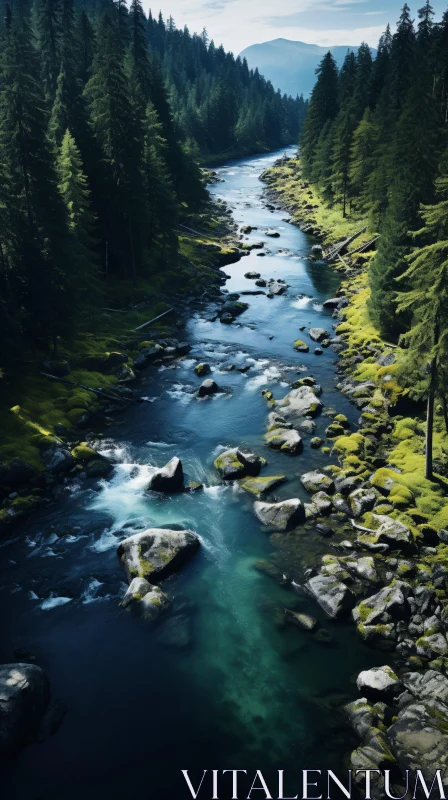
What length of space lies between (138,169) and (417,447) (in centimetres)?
3908

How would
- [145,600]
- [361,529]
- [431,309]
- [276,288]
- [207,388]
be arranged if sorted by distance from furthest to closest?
1. [276,288]
2. [207,388]
3. [361,529]
4. [431,309]
5. [145,600]

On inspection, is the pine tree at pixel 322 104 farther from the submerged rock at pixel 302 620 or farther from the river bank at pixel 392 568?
the submerged rock at pixel 302 620

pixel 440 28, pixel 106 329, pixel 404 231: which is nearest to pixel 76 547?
pixel 106 329

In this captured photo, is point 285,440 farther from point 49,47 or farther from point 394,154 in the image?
point 49,47

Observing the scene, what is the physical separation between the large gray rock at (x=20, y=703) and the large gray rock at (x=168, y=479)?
11.7 m

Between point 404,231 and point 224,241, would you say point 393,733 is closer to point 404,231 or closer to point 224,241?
point 404,231

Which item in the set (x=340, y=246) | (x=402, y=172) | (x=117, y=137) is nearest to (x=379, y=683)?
(x=402, y=172)

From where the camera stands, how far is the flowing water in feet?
51.5

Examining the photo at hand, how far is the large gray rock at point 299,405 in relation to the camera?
34906 millimetres

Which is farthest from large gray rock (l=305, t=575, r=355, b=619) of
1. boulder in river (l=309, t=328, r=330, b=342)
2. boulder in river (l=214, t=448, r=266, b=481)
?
boulder in river (l=309, t=328, r=330, b=342)

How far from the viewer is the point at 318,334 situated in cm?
4728

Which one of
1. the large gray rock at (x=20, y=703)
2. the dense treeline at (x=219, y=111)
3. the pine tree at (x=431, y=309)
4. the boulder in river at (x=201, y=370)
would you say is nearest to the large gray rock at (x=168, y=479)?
the large gray rock at (x=20, y=703)

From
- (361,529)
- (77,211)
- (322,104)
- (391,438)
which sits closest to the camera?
(361,529)

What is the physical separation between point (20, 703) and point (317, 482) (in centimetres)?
1721
